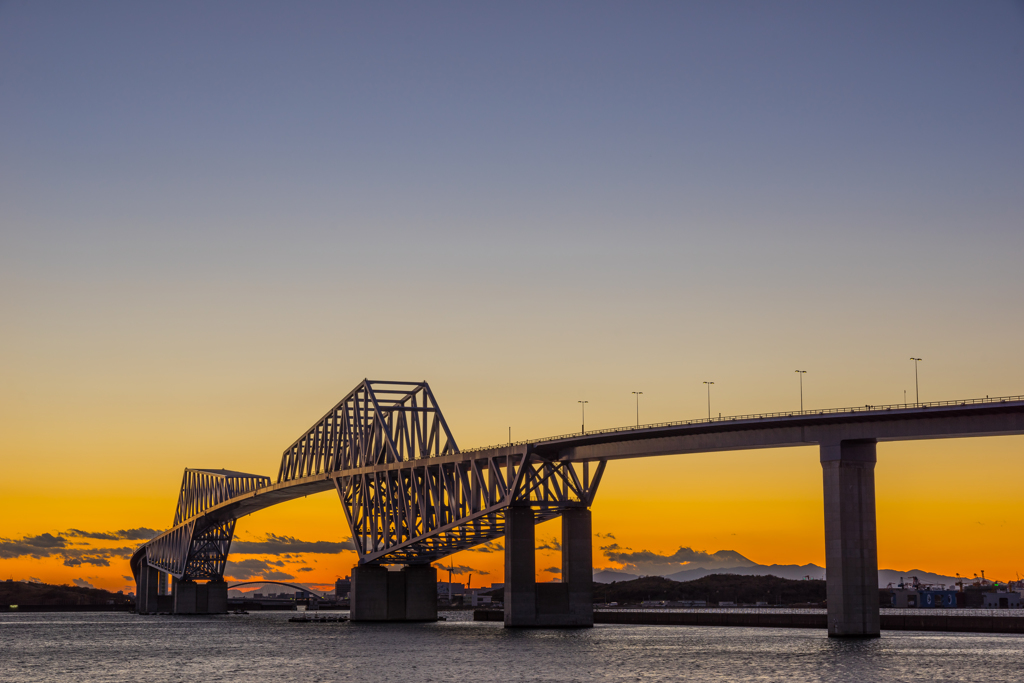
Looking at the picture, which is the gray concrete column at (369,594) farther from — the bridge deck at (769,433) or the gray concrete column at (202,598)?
the gray concrete column at (202,598)

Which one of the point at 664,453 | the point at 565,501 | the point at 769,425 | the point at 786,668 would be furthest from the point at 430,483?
the point at 786,668

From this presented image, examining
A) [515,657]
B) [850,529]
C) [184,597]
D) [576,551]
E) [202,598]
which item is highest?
[850,529]

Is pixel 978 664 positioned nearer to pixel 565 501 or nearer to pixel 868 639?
pixel 868 639

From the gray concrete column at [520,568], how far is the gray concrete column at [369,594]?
32721 mm

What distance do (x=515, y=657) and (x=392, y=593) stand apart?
59.1 meters

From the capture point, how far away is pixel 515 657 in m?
74.5

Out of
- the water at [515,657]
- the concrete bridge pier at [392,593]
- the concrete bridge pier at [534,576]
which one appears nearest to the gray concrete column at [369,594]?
the concrete bridge pier at [392,593]

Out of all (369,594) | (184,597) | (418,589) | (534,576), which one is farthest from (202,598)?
(534,576)

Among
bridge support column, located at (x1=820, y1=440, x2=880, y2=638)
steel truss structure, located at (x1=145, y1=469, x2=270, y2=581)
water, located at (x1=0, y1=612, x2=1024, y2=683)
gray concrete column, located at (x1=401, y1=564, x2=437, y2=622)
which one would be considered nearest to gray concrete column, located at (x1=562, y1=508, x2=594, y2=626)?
water, located at (x1=0, y1=612, x2=1024, y2=683)

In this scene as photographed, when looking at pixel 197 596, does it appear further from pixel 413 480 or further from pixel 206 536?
pixel 413 480

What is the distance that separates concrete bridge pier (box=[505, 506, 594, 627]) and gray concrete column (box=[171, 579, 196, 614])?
107 m

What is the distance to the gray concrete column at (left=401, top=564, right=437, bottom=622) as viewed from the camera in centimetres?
13150

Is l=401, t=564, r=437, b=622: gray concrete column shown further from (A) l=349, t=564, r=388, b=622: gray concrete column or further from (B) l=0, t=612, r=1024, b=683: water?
(B) l=0, t=612, r=1024, b=683: water

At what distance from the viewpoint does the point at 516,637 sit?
94.6 meters
